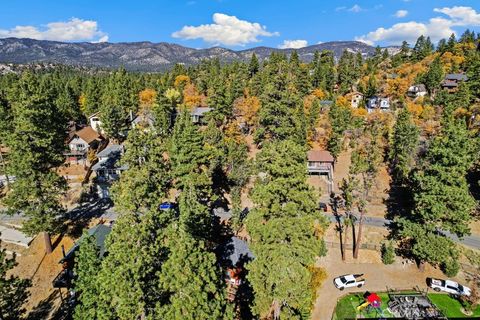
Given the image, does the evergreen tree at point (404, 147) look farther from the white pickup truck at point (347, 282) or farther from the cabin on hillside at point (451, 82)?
the cabin on hillside at point (451, 82)

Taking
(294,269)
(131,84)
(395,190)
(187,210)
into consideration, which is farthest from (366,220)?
(131,84)

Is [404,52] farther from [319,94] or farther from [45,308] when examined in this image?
[45,308]

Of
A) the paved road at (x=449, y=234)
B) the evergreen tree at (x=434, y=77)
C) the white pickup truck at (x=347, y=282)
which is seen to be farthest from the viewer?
the evergreen tree at (x=434, y=77)

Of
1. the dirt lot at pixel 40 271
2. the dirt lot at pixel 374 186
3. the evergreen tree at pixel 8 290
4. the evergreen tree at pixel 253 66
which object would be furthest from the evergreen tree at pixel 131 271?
the evergreen tree at pixel 253 66

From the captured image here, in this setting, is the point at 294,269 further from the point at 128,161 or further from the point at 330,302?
the point at 128,161

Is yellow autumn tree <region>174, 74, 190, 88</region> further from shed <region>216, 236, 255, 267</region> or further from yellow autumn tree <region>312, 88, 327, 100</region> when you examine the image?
shed <region>216, 236, 255, 267</region>

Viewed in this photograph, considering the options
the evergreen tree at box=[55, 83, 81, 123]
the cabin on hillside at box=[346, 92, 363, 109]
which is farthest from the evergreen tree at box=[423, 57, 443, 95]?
the evergreen tree at box=[55, 83, 81, 123]
